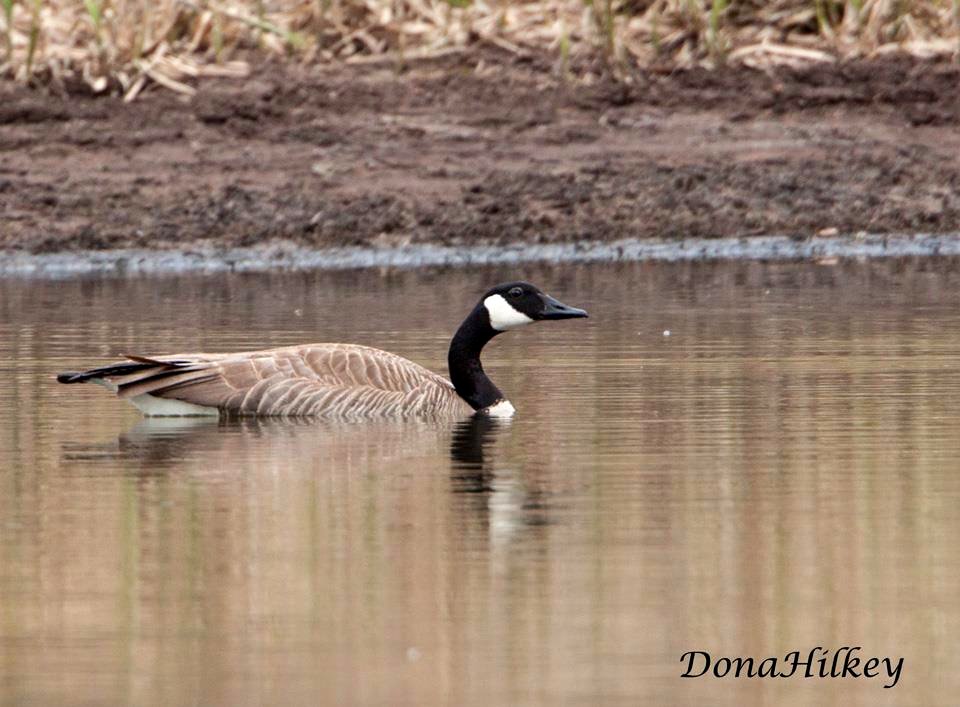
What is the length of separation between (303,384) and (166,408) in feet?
2.40

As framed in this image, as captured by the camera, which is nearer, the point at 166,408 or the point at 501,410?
the point at 501,410

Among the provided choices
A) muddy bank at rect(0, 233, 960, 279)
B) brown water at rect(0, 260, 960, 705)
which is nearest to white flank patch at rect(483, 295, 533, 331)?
brown water at rect(0, 260, 960, 705)

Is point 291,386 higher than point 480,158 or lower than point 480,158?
lower

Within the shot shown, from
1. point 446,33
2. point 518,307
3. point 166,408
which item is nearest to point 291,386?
point 166,408

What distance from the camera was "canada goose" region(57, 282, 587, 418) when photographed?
11.7m

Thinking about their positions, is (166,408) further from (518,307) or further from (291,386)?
(518,307)

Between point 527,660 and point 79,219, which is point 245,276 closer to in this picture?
point 79,219

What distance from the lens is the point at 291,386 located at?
11820mm

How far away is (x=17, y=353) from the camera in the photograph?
45.2ft

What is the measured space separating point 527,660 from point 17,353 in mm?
7952

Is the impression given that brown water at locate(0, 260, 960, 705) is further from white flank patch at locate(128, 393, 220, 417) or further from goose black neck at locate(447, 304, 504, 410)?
goose black neck at locate(447, 304, 504, 410)

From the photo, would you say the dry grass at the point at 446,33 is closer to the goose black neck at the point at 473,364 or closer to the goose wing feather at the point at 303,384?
the goose black neck at the point at 473,364

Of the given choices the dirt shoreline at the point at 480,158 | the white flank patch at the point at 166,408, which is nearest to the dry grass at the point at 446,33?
the dirt shoreline at the point at 480,158

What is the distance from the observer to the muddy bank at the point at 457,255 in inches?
774
